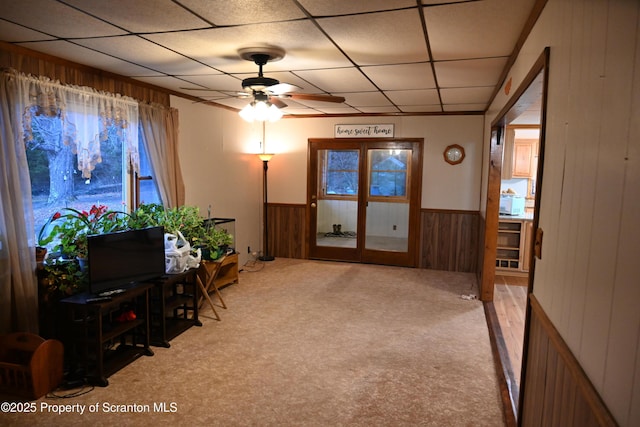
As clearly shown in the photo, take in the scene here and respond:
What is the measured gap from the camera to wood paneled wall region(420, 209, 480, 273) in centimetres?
629

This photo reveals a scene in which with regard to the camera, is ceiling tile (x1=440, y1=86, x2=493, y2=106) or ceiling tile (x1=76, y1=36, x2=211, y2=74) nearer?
ceiling tile (x1=76, y1=36, x2=211, y2=74)

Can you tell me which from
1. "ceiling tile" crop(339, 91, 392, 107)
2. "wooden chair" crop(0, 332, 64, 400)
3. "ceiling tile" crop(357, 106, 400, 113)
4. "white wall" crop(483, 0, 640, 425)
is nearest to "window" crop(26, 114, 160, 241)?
"wooden chair" crop(0, 332, 64, 400)

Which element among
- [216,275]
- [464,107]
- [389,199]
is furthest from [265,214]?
[464,107]

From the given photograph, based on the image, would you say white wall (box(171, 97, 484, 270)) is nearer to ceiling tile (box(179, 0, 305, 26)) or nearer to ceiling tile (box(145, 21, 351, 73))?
ceiling tile (box(145, 21, 351, 73))

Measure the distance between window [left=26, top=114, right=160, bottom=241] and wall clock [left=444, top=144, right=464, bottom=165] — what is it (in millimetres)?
4158

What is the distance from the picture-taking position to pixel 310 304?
4660mm

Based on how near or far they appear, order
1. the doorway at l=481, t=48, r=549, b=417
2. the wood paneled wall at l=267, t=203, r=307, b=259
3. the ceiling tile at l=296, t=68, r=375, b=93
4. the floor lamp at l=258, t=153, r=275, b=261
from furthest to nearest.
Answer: the wood paneled wall at l=267, t=203, r=307, b=259, the floor lamp at l=258, t=153, r=275, b=261, the ceiling tile at l=296, t=68, r=375, b=93, the doorway at l=481, t=48, r=549, b=417

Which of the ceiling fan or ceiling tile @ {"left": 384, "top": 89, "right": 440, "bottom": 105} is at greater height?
ceiling tile @ {"left": 384, "top": 89, "right": 440, "bottom": 105}

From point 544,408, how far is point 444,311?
2820 millimetres

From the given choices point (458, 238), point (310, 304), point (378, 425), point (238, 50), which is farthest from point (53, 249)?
point (458, 238)

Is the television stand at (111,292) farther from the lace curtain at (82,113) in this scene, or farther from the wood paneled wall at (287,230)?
the wood paneled wall at (287,230)

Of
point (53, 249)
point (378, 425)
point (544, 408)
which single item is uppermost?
point (53, 249)

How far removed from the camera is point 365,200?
22.0ft

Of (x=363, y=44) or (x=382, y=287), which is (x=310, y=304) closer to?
(x=382, y=287)
